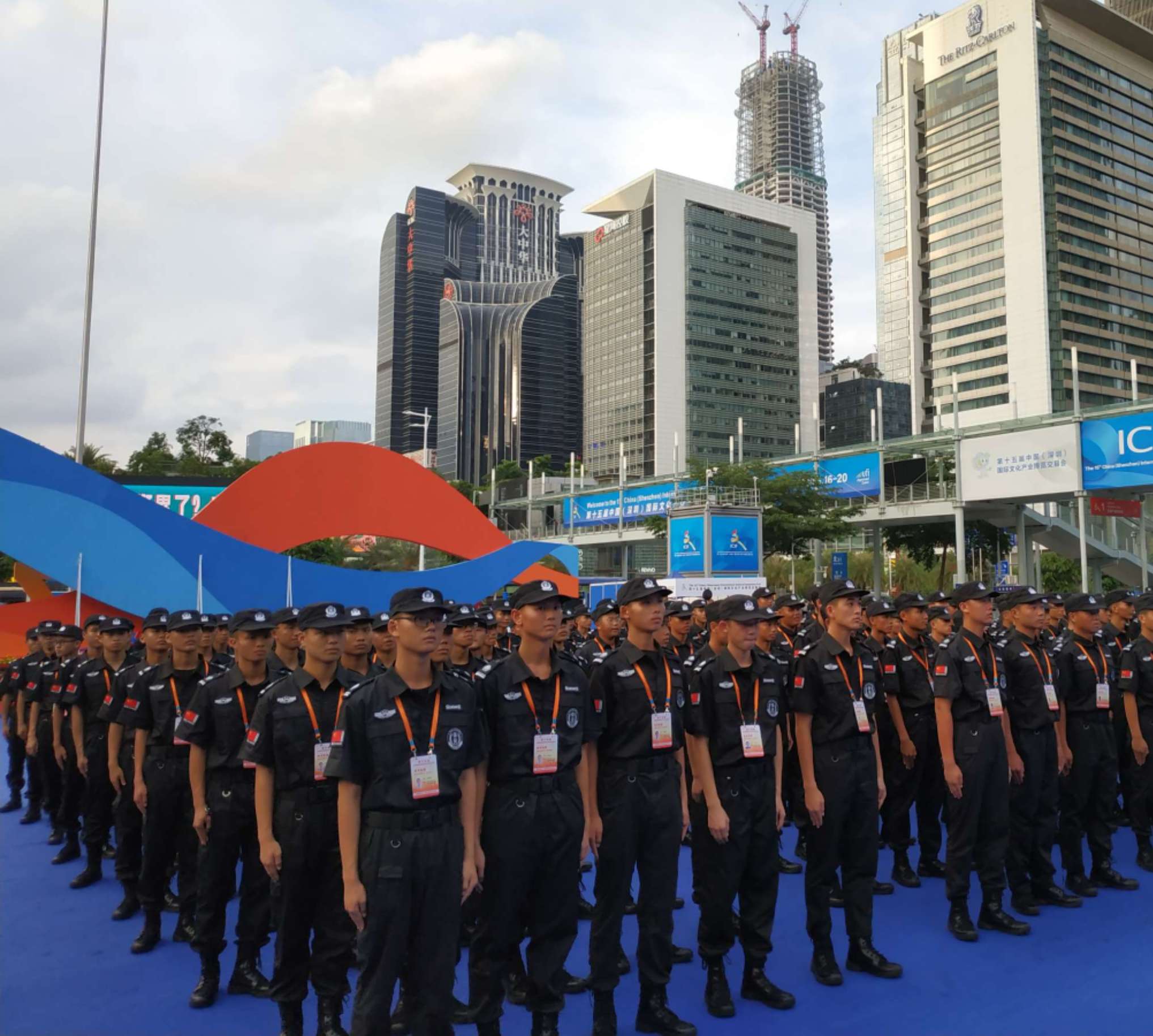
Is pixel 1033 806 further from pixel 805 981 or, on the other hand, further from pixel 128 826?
pixel 128 826

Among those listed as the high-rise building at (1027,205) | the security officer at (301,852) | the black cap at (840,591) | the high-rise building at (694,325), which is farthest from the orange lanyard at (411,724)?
the high-rise building at (694,325)

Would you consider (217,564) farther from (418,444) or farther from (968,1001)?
(418,444)

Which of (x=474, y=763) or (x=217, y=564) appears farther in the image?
(x=217, y=564)

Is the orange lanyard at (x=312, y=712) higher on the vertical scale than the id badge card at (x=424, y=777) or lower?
higher

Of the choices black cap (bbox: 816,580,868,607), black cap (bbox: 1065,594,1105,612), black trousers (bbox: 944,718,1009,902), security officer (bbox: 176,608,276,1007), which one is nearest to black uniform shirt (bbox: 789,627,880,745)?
black cap (bbox: 816,580,868,607)

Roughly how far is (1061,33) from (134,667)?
88.4 metres

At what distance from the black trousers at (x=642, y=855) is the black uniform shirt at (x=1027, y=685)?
251 centimetres

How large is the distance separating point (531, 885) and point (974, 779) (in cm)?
266

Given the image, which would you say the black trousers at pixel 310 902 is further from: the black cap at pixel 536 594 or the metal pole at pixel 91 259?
the metal pole at pixel 91 259

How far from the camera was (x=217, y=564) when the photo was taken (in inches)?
439

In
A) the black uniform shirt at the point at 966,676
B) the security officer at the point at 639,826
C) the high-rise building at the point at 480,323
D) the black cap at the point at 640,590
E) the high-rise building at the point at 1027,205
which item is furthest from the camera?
the high-rise building at the point at 480,323

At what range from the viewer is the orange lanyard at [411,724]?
10.1 ft

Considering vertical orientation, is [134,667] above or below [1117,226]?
below

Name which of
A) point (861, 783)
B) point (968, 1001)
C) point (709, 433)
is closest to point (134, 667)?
point (861, 783)
